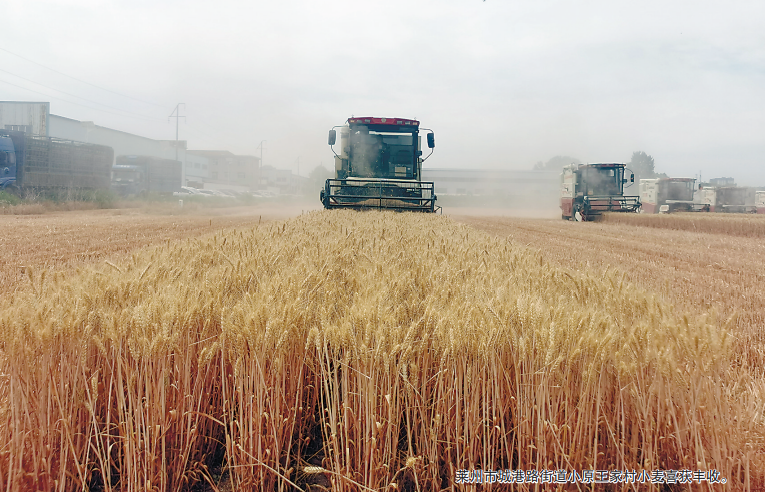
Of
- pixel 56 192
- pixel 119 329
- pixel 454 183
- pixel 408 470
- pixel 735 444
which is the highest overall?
pixel 454 183

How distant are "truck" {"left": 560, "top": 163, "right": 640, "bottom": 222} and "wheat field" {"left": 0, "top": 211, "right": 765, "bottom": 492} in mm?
20499

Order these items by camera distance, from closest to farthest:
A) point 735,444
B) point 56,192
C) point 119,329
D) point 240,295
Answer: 1. point 735,444
2. point 119,329
3. point 240,295
4. point 56,192

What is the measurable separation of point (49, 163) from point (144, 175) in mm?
10327

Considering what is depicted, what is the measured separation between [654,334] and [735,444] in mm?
417

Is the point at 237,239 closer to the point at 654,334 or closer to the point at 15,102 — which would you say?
the point at 654,334

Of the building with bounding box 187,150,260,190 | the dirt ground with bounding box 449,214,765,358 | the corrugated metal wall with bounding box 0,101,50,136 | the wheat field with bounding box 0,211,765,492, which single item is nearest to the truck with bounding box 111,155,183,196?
the corrugated metal wall with bounding box 0,101,50,136

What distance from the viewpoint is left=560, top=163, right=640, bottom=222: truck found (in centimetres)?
2058

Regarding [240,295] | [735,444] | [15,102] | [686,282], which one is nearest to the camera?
[735,444]

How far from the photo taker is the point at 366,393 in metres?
1.71

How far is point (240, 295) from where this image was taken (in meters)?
2.46

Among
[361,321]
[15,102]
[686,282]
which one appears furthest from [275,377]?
[15,102]

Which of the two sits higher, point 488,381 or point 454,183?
point 454,183

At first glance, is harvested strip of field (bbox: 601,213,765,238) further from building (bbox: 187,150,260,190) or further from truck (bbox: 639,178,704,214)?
building (bbox: 187,150,260,190)

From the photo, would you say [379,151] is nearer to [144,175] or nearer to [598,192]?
[598,192]
